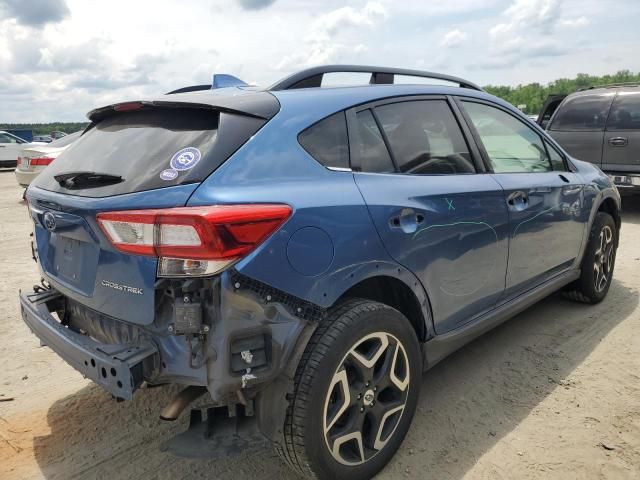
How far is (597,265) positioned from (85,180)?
3.84 metres

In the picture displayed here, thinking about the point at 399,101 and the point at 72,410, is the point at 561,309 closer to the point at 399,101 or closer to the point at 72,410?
the point at 399,101

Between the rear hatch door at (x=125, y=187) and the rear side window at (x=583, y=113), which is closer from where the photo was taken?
the rear hatch door at (x=125, y=187)

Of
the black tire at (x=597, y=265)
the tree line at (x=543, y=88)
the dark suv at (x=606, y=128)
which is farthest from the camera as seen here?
the tree line at (x=543, y=88)

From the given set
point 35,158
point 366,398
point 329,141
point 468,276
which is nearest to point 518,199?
point 468,276

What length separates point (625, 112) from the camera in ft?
26.4

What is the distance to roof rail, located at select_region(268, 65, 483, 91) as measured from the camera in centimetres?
258

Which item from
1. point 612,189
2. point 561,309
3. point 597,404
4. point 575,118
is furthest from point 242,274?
point 575,118

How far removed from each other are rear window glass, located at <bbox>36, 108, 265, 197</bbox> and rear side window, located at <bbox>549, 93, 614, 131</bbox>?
25.3 ft

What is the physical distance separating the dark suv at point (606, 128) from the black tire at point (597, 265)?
3.92 m

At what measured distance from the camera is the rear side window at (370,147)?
Result: 2455mm

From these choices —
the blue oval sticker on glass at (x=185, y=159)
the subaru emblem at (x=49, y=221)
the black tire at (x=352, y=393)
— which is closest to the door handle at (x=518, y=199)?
the black tire at (x=352, y=393)

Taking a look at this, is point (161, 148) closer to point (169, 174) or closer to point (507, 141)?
point (169, 174)

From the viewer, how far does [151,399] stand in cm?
313

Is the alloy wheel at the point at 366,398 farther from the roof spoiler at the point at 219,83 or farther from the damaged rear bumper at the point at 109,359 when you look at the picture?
the roof spoiler at the point at 219,83
